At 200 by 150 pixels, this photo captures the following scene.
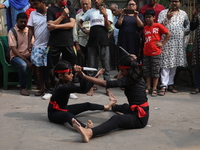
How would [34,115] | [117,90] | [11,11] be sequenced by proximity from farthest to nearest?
1. [11,11]
2. [117,90]
3. [34,115]

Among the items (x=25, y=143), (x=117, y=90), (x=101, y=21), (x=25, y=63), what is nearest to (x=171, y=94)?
(x=117, y=90)

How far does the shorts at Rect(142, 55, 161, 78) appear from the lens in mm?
6477

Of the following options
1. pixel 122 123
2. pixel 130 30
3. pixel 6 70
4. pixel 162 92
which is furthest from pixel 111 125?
pixel 6 70

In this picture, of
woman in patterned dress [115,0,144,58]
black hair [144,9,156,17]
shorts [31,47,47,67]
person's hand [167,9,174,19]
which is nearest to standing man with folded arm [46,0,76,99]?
shorts [31,47,47,67]

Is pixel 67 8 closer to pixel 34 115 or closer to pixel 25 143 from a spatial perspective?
pixel 34 115

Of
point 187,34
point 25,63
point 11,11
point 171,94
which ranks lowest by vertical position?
point 171,94

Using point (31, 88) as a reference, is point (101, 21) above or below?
above

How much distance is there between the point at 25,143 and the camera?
3.83m

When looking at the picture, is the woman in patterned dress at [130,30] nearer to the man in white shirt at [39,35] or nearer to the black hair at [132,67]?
the man in white shirt at [39,35]

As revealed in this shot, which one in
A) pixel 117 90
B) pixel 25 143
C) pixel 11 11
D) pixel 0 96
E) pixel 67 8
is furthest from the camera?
pixel 11 11

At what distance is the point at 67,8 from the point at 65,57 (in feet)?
2.93

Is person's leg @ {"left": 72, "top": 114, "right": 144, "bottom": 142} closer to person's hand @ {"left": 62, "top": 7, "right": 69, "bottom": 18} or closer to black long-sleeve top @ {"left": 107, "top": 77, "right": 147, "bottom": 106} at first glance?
black long-sleeve top @ {"left": 107, "top": 77, "right": 147, "bottom": 106}

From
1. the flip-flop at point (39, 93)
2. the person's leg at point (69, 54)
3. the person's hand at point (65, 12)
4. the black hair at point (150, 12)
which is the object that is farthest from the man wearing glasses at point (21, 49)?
the black hair at point (150, 12)

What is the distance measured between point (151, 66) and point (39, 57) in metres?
2.15
